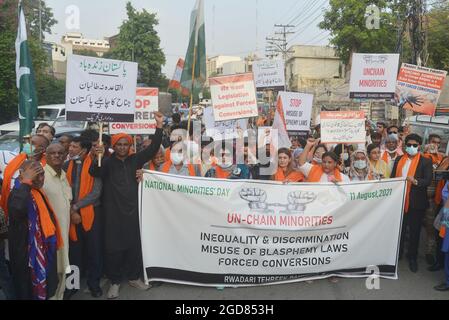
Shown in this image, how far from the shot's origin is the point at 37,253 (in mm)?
3627

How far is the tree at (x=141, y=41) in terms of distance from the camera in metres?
39.8

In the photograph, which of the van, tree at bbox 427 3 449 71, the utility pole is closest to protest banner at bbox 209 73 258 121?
the van

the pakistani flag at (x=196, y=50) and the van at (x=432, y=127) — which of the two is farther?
the van at (x=432, y=127)

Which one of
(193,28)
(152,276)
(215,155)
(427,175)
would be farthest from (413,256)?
(193,28)

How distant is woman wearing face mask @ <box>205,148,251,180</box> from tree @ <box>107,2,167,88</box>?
35.0 m

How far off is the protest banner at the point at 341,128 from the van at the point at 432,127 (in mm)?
3792

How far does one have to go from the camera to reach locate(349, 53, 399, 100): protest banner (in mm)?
7590

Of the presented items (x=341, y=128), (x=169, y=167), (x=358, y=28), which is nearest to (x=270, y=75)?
(x=341, y=128)

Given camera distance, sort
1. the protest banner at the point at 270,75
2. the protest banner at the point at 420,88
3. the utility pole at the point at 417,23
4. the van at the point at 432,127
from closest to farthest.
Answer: the protest banner at the point at 420,88 → the van at the point at 432,127 → the protest banner at the point at 270,75 → the utility pole at the point at 417,23

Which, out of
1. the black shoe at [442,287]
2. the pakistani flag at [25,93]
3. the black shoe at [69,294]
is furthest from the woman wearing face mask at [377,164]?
the pakistani flag at [25,93]

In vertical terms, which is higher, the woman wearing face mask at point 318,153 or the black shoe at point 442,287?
the woman wearing face mask at point 318,153

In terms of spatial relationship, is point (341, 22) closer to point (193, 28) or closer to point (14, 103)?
point (14, 103)

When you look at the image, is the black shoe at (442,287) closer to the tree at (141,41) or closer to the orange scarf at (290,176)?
the orange scarf at (290,176)

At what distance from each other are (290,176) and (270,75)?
645cm
